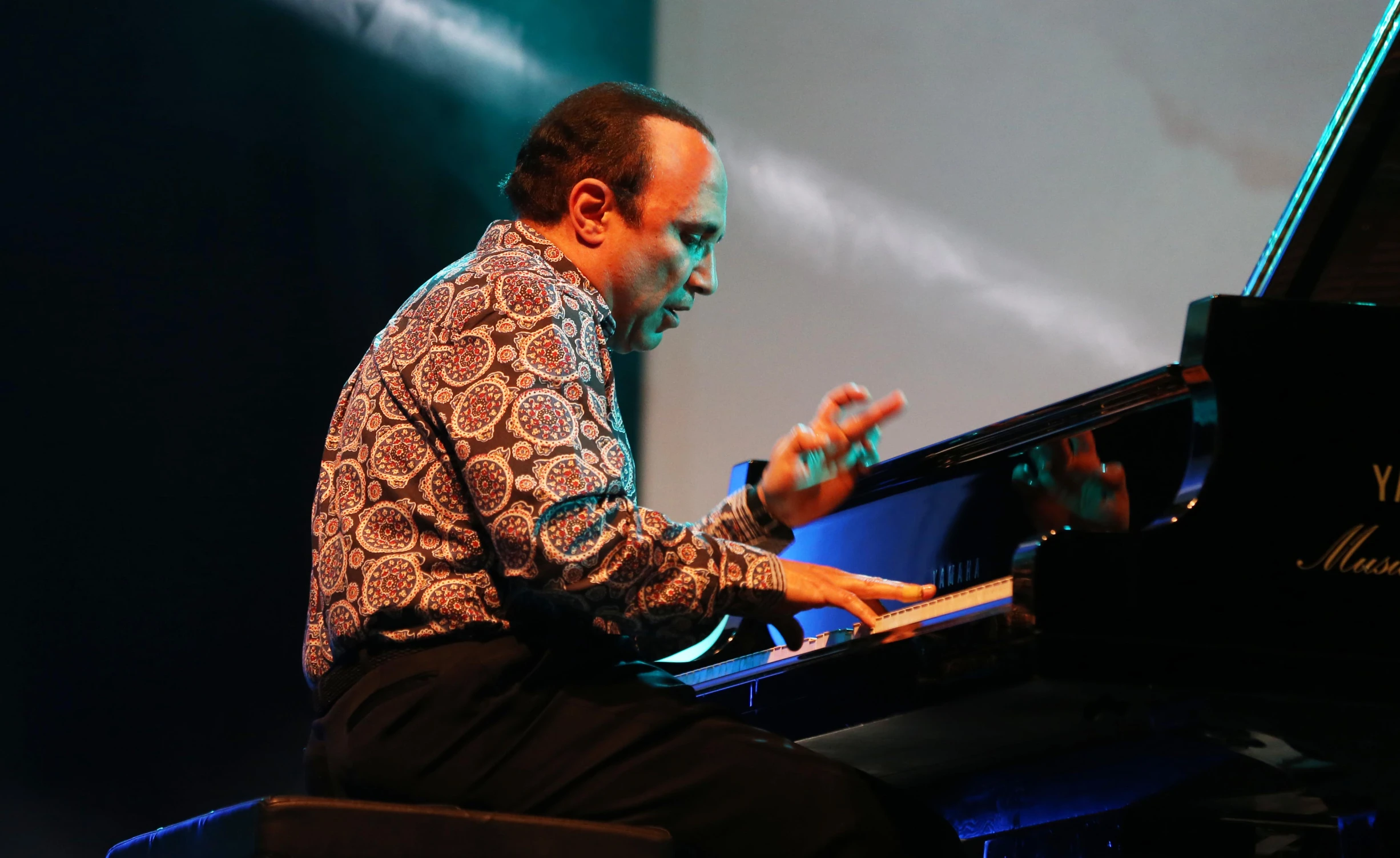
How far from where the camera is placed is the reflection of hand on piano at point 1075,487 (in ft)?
5.81

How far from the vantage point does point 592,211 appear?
1.86 meters

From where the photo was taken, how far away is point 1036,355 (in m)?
4.45

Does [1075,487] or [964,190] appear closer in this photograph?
[1075,487]

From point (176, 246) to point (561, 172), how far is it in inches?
72.8

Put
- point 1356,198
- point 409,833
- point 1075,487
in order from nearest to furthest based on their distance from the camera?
point 409,833 → point 1075,487 → point 1356,198

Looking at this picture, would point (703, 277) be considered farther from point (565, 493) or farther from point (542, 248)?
point (565, 493)

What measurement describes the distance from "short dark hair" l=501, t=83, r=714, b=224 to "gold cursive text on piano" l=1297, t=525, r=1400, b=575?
99 cm

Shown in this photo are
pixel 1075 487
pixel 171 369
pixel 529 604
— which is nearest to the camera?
pixel 529 604

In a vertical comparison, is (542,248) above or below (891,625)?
above

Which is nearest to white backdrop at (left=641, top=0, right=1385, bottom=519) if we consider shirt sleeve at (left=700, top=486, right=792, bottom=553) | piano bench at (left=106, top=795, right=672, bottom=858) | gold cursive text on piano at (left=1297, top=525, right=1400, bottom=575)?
shirt sleeve at (left=700, top=486, right=792, bottom=553)

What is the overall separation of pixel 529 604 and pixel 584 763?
0.19 m

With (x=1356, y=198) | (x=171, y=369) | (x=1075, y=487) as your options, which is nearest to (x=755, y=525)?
(x=1075, y=487)

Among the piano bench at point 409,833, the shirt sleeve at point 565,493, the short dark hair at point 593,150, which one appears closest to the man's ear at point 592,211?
the short dark hair at point 593,150

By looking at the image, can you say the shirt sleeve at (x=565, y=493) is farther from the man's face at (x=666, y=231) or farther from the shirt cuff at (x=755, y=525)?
the shirt cuff at (x=755, y=525)
